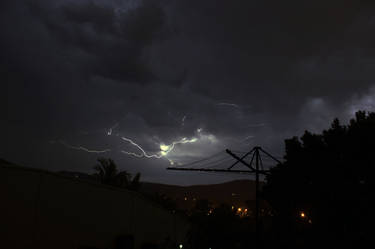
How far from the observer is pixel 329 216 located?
698 inches

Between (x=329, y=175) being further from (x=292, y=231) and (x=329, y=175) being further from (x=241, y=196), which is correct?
(x=241, y=196)

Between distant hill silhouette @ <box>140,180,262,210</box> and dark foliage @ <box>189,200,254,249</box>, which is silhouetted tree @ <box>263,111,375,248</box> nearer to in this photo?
dark foliage @ <box>189,200,254,249</box>

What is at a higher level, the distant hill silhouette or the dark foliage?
the distant hill silhouette

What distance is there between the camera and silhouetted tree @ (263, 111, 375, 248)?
54.4ft

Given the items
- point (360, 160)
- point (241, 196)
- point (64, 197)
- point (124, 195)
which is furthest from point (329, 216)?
point (241, 196)

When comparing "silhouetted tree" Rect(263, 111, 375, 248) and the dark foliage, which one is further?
the dark foliage

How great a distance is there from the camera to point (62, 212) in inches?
427

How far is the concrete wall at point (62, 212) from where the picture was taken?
9.38 metres

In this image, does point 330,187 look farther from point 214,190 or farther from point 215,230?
point 214,190

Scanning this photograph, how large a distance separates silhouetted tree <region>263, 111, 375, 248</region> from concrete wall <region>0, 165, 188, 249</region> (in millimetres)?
10568

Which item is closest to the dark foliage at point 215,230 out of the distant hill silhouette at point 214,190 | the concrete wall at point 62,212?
the concrete wall at point 62,212

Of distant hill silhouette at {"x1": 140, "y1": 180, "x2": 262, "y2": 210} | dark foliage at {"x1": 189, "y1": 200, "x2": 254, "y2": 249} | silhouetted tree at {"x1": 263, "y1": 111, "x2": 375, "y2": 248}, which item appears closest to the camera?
silhouetted tree at {"x1": 263, "y1": 111, "x2": 375, "y2": 248}

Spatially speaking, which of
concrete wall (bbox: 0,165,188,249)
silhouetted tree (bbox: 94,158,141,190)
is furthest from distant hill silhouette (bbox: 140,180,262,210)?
concrete wall (bbox: 0,165,188,249)

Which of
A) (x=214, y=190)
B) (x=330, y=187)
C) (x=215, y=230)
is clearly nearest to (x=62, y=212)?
(x=215, y=230)
